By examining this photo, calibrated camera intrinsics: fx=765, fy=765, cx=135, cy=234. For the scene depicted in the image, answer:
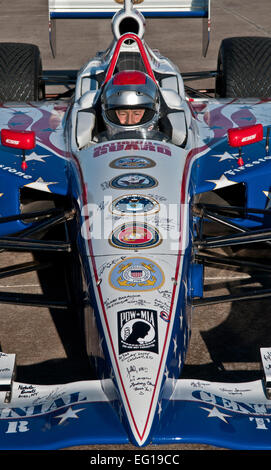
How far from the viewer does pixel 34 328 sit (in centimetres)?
529

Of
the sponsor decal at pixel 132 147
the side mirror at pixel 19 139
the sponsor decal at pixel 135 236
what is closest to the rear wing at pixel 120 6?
the side mirror at pixel 19 139

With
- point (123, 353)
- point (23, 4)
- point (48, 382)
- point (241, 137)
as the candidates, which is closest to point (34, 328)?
point (48, 382)

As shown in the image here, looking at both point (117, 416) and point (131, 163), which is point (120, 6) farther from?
point (117, 416)

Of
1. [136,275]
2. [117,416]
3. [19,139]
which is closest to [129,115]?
[19,139]

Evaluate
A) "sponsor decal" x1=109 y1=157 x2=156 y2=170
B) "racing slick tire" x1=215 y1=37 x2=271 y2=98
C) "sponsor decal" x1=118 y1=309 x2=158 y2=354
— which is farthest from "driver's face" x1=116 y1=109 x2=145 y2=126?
"racing slick tire" x1=215 y1=37 x2=271 y2=98

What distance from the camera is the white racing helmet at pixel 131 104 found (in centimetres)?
576

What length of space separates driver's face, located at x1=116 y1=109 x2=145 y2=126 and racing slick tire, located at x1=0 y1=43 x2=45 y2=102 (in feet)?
7.89

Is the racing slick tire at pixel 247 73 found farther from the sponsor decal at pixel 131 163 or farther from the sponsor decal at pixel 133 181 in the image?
the sponsor decal at pixel 133 181

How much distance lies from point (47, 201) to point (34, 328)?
156 cm

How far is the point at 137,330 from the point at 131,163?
1585mm

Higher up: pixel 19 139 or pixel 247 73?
pixel 19 139

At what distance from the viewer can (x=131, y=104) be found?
18.9 ft

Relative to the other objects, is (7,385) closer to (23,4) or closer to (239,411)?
→ (239,411)

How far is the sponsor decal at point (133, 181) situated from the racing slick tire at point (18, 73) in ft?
10.5
